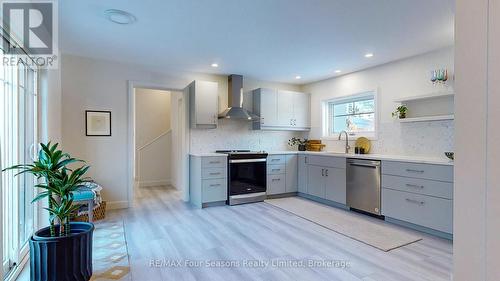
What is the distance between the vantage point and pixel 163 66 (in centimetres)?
445

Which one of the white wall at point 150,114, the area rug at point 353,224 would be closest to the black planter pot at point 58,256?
the area rug at point 353,224

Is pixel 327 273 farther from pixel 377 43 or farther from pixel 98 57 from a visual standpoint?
pixel 98 57

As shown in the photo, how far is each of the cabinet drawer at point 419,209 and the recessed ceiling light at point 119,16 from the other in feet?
12.4

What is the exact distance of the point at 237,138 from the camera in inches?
207

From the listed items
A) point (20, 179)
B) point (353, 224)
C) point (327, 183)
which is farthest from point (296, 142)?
point (20, 179)

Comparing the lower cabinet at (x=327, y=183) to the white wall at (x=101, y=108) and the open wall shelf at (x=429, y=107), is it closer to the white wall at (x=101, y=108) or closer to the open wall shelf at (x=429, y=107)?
the open wall shelf at (x=429, y=107)

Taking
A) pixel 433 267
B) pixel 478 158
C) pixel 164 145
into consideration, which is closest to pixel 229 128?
pixel 164 145

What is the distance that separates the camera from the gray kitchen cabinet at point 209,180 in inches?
170

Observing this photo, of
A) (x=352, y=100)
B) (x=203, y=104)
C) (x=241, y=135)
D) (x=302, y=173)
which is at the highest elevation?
(x=352, y=100)

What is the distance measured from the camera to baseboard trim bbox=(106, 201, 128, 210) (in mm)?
4182

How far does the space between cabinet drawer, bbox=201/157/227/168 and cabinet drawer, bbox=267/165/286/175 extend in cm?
93

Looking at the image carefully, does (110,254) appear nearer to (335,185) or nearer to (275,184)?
(275,184)

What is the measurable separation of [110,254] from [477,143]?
2.99 metres

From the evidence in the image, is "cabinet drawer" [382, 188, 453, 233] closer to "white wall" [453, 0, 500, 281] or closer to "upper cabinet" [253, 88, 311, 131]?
"upper cabinet" [253, 88, 311, 131]
